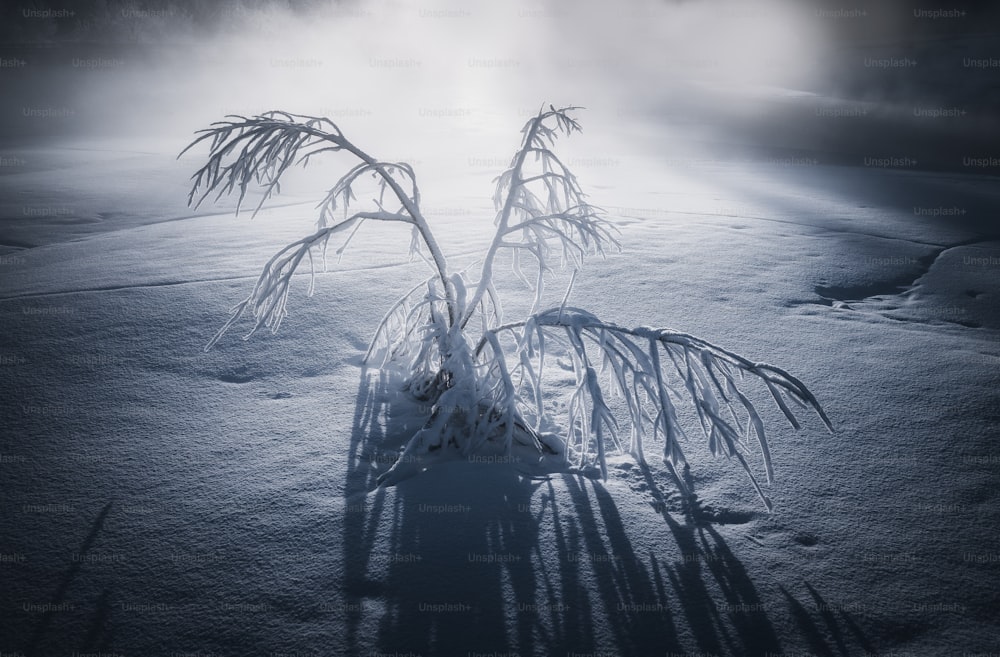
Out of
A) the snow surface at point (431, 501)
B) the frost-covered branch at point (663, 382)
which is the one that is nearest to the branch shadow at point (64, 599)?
the snow surface at point (431, 501)

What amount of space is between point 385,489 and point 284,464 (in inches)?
15.0

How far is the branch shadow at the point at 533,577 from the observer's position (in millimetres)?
1146

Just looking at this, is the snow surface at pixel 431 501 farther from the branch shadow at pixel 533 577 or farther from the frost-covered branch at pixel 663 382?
the frost-covered branch at pixel 663 382

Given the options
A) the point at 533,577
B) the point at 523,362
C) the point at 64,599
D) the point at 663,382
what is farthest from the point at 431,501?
the point at 64,599

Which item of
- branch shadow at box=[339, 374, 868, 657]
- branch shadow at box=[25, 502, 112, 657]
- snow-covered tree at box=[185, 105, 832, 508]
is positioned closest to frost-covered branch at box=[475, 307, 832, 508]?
snow-covered tree at box=[185, 105, 832, 508]

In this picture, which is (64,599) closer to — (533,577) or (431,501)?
(431,501)

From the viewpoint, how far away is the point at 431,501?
5.03 feet

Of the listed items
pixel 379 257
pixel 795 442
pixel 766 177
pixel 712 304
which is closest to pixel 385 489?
pixel 795 442

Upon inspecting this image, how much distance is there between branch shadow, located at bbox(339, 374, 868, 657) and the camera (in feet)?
3.76

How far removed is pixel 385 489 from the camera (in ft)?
5.22

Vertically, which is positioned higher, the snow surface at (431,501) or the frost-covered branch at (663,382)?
the frost-covered branch at (663,382)

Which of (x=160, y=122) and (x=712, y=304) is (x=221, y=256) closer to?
(x=712, y=304)

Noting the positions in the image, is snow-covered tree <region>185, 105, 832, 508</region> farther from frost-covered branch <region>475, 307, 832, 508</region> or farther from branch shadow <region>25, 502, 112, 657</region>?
branch shadow <region>25, 502, 112, 657</region>

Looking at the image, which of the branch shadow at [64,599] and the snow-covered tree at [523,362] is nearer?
the branch shadow at [64,599]
